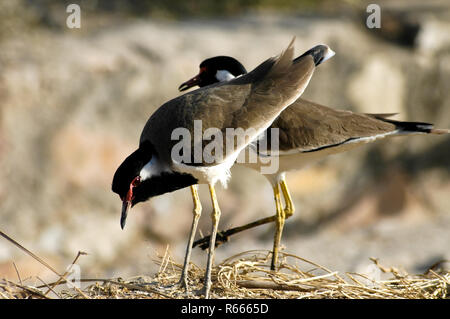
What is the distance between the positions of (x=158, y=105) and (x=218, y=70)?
7.71 feet

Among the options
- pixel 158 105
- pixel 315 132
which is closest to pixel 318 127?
pixel 315 132

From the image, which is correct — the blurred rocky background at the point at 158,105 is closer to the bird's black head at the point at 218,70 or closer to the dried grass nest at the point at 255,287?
the bird's black head at the point at 218,70

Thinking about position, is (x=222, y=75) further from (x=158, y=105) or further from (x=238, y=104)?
(x=158, y=105)

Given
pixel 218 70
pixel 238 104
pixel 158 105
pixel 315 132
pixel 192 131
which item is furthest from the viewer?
pixel 158 105

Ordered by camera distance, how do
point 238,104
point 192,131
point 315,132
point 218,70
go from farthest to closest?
point 218,70 < point 315,132 < point 238,104 < point 192,131

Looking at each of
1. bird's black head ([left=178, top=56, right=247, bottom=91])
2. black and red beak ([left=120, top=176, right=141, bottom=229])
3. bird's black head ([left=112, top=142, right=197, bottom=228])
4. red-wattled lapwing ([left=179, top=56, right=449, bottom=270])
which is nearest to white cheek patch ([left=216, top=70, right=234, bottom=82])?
bird's black head ([left=178, top=56, right=247, bottom=91])

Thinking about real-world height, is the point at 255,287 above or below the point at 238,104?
below

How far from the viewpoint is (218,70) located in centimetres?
420

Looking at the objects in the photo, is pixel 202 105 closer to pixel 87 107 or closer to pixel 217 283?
pixel 217 283

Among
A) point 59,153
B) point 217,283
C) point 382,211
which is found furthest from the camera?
point 382,211

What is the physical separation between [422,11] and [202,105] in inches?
191

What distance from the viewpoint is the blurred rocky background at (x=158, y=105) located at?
244 inches

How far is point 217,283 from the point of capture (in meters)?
3.32
